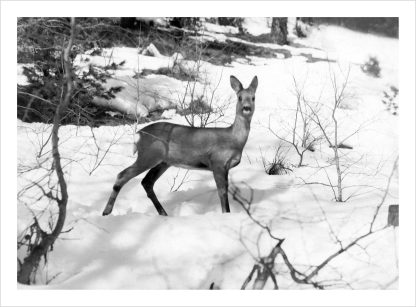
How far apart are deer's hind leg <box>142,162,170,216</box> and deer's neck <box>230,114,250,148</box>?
0.65m

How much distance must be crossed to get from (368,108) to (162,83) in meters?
1.88

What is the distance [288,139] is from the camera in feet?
20.0

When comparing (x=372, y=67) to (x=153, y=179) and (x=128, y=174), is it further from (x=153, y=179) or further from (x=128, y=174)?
(x=128, y=174)

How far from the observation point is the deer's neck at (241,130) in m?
5.76

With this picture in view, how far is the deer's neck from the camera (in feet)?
18.9

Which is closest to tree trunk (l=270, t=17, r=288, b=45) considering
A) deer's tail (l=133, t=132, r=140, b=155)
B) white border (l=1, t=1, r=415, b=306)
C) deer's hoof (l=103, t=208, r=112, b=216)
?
white border (l=1, t=1, r=415, b=306)

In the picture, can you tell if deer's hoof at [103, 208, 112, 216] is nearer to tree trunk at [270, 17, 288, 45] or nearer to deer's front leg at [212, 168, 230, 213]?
deer's front leg at [212, 168, 230, 213]

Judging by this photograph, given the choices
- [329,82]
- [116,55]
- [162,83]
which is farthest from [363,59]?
[116,55]

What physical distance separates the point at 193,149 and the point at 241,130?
441 mm

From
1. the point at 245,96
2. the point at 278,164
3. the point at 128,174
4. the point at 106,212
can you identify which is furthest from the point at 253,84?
the point at 106,212

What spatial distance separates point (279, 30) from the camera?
239 inches

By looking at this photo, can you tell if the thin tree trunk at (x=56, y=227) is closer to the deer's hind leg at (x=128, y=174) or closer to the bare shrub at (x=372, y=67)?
the deer's hind leg at (x=128, y=174)
